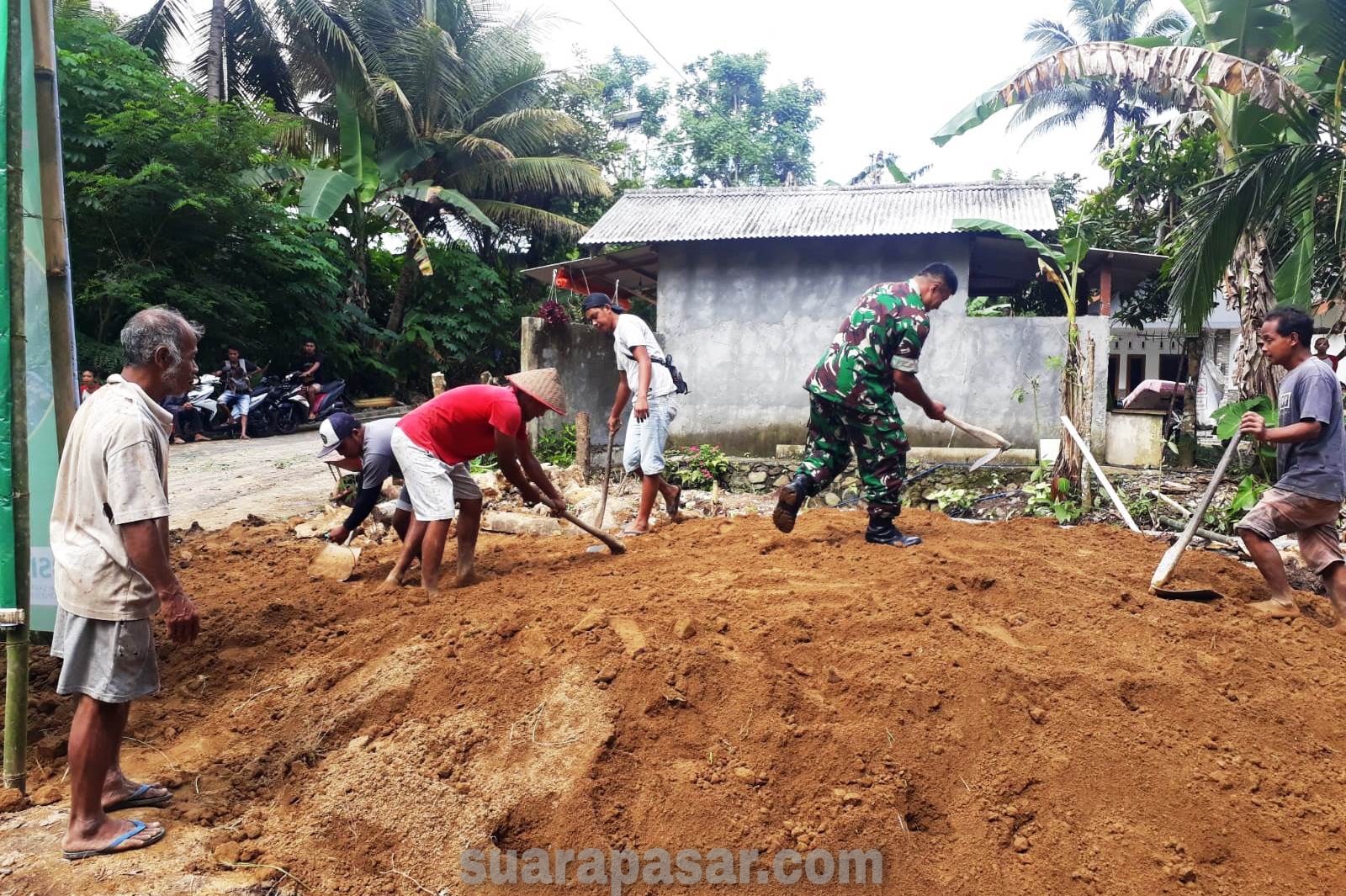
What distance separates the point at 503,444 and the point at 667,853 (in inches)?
96.1

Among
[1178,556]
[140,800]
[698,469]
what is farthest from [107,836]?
[698,469]

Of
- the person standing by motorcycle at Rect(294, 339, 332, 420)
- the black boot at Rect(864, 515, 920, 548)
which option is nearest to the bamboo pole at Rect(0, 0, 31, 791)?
the black boot at Rect(864, 515, 920, 548)

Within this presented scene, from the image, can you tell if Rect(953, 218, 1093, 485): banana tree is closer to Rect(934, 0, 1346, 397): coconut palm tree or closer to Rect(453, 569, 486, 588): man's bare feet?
Rect(934, 0, 1346, 397): coconut palm tree

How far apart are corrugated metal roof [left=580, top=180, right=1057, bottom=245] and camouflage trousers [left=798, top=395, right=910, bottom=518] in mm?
4733

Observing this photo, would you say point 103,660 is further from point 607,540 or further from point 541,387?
point 607,540

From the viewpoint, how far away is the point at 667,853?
2562 millimetres

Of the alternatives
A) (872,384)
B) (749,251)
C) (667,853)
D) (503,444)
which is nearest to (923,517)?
(872,384)

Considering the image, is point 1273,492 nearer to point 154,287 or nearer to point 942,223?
point 942,223

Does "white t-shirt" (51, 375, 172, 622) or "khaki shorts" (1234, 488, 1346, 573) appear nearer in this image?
"white t-shirt" (51, 375, 172, 622)

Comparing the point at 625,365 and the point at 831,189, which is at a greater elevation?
the point at 831,189

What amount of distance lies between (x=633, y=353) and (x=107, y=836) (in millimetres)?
4090

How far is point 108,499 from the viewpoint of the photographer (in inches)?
98.9

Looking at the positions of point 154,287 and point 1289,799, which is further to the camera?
point 154,287

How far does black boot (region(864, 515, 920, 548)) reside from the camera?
194 inches
